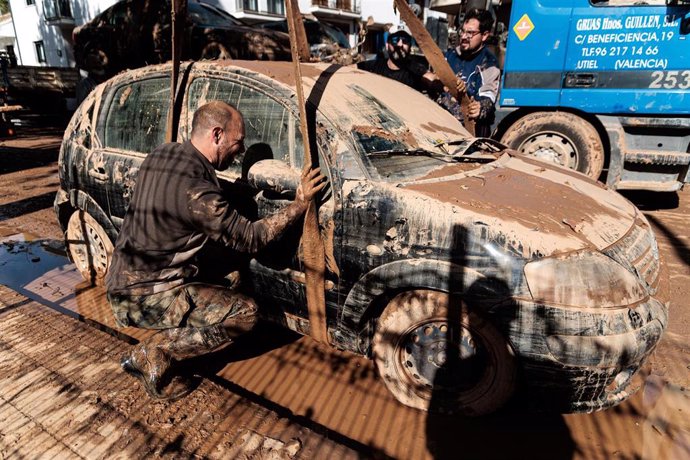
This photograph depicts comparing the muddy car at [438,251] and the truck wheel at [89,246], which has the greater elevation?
the muddy car at [438,251]

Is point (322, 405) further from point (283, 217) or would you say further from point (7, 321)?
→ point (7, 321)

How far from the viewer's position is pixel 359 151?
223 centimetres

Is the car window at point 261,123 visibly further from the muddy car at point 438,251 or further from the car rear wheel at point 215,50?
the car rear wheel at point 215,50

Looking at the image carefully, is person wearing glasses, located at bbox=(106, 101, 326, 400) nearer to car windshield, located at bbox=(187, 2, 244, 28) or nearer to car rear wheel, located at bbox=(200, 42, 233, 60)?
car rear wheel, located at bbox=(200, 42, 233, 60)

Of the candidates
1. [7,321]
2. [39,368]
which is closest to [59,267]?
[7,321]

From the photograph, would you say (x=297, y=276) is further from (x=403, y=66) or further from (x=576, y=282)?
(x=403, y=66)

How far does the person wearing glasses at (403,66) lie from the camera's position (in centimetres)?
446

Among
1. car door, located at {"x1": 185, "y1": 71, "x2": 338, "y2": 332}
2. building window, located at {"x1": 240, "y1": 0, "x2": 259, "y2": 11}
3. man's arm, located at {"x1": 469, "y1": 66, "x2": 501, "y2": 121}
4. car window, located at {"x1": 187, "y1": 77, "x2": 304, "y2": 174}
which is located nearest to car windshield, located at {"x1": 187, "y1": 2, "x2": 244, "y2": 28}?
man's arm, located at {"x1": 469, "y1": 66, "x2": 501, "y2": 121}

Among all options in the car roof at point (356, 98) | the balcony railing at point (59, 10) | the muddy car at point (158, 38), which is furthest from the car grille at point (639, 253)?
the balcony railing at point (59, 10)

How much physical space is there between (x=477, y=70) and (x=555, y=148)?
1.63 m

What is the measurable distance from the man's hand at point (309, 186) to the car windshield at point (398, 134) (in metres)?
0.26

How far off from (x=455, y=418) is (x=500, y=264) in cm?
91

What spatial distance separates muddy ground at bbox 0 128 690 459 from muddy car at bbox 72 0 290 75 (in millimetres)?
5265

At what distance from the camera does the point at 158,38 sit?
7660 mm
